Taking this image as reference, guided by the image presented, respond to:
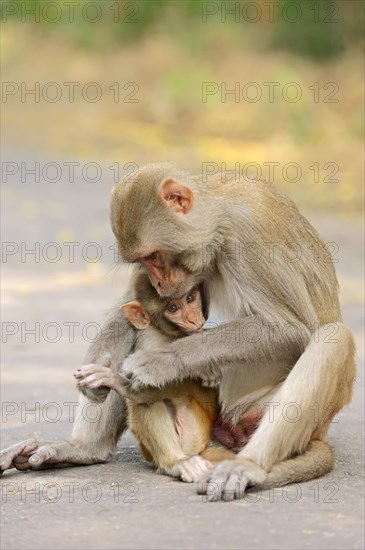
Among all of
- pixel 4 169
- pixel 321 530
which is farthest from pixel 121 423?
pixel 4 169

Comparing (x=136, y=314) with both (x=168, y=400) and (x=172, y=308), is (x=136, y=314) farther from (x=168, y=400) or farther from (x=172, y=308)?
(x=168, y=400)

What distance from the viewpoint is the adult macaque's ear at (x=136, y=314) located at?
639 centimetres

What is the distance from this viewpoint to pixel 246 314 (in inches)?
247

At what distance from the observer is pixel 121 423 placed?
6754mm

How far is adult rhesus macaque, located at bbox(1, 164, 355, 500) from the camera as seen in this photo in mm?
6070

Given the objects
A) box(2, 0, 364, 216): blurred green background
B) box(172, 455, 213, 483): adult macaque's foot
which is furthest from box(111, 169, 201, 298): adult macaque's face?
box(2, 0, 364, 216): blurred green background

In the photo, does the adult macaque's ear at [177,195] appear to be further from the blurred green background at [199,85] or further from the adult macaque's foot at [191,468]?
the blurred green background at [199,85]

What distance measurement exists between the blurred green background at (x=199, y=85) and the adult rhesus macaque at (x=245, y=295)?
30.9ft

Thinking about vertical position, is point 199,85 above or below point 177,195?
above

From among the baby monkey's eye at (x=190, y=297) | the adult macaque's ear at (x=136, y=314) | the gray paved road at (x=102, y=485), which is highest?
the baby monkey's eye at (x=190, y=297)

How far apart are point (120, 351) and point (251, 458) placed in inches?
39.7

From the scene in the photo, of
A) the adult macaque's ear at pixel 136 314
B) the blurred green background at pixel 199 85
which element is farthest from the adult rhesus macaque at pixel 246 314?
the blurred green background at pixel 199 85

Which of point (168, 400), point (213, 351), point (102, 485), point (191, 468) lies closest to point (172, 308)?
point (213, 351)

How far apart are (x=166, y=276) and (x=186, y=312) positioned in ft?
0.78
